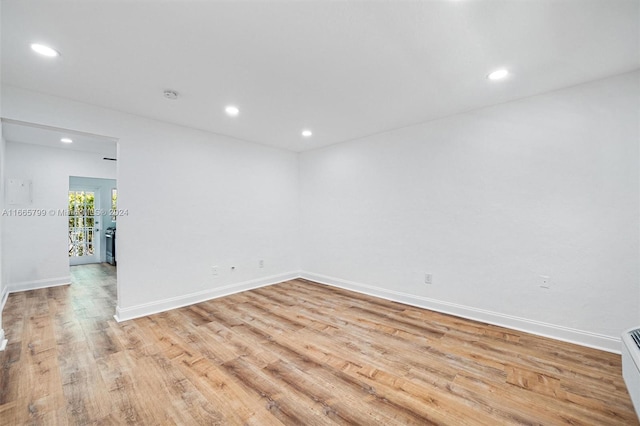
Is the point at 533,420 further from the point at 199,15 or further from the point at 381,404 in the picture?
the point at 199,15

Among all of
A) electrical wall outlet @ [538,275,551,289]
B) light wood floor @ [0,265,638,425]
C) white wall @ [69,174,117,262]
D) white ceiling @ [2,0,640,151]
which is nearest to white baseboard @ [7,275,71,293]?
light wood floor @ [0,265,638,425]

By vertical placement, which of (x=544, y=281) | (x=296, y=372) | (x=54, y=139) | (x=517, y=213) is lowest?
(x=296, y=372)

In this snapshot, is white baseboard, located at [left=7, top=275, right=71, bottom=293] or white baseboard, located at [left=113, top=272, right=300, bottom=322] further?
white baseboard, located at [left=7, top=275, right=71, bottom=293]

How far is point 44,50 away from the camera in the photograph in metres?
1.96

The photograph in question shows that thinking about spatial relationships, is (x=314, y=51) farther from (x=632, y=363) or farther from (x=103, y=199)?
(x=103, y=199)

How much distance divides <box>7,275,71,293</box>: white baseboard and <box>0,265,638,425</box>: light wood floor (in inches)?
59.3

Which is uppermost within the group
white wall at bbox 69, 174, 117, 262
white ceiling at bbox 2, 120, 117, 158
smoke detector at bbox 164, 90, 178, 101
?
smoke detector at bbox 164, 90, 178, 101

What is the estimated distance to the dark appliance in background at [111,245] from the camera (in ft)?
21.5

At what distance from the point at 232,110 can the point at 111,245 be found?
584 cm

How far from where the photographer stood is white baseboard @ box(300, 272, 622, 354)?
241 cm

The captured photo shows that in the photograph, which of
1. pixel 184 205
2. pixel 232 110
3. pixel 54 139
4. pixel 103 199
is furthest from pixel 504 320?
pixel 103 199

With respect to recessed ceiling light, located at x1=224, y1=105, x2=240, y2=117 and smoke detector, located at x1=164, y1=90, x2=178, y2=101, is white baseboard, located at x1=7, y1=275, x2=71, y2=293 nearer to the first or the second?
smoke detector, located at x1=164, y1=90, x2=178, y2=101

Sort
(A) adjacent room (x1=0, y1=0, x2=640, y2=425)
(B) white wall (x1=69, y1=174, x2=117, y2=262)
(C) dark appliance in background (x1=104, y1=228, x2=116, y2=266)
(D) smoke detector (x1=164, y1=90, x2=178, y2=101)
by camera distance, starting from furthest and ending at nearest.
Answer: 1. (B) white wall (x1=69, y1=174, x2=117, y2=262)
2. (C) dark appliance in background (x1=104, y1=228, x2=116, y2=266)
3. (D) smoke detector (x1=164, y1=90, x2=178, y2=101)
4. (A) adjacent room (x1=0, y1=0, x2=640, y2=425)

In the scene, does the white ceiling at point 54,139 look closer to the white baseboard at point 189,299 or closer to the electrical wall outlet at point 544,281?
the white baseboard at point 189,299
